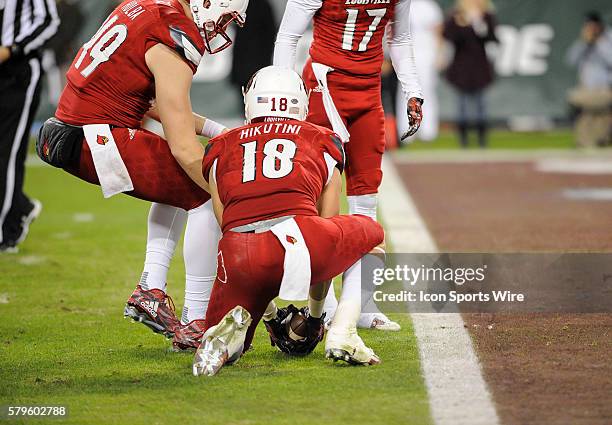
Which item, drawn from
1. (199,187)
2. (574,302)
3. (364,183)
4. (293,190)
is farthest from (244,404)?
(574,302)

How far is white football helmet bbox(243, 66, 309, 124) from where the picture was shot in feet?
16.9

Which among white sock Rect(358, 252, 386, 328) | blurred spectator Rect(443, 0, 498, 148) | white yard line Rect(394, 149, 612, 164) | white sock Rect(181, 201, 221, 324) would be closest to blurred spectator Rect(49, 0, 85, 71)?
white yard line Rect(394, 149, 612, 164)

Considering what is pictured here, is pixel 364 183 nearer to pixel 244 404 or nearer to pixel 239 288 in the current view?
pixel 239 288

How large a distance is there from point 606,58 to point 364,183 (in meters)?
12.3

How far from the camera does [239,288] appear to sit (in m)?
4.91

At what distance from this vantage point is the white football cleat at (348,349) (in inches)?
193

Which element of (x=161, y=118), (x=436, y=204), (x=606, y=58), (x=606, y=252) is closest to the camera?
(x=161, y=118)

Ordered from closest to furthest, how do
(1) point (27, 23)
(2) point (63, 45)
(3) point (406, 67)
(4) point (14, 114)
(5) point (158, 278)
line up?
(5) point (158, 278), (3) point (406, 67), (1) point (27, 23), (4) point (14, 114), (2) point (63, 45)

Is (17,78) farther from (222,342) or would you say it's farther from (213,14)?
(222,342)

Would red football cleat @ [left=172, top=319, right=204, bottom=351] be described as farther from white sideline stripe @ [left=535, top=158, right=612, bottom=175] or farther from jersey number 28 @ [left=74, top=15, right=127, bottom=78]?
white sideline stripe @ [left=535, top=158, right=612, bottom=175]

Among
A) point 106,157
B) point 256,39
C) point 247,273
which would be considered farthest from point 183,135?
point 256,39

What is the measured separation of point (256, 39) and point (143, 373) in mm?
12486

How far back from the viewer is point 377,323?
5.84m

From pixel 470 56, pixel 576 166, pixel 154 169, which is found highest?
pixel 154 169
